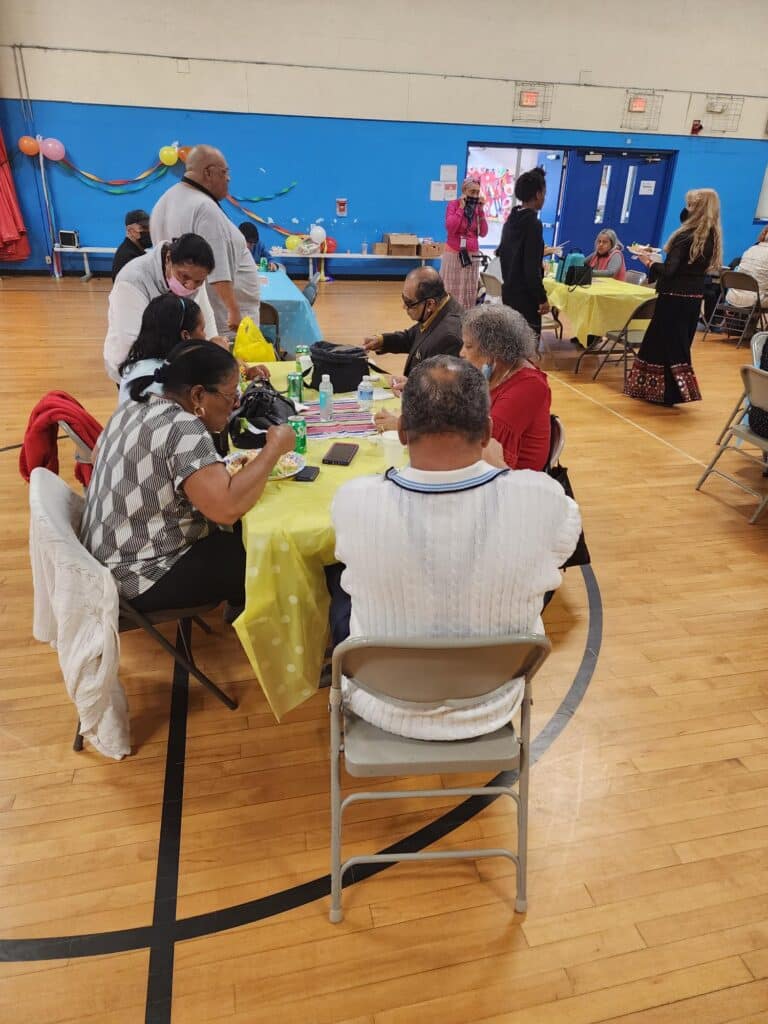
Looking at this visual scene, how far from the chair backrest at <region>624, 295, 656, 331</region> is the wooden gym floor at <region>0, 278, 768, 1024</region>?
147 inches

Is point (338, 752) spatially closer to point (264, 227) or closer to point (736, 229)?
point (264, 227)

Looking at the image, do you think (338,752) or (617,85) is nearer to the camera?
(338,752)

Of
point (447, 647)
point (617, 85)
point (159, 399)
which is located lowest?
point (447, 647)

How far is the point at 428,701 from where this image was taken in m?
1.54

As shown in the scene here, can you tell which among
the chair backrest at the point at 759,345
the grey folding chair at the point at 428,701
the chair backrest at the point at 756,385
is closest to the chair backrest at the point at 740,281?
the chair backrest at the point at 759,345

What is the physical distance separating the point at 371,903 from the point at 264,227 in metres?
11.0

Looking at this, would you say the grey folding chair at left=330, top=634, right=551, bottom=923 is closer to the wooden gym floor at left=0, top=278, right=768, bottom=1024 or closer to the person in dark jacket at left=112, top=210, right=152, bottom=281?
the wooden gym floor at left=0, top=278, right=768, bottom=1024

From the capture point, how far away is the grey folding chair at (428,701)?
1418mm

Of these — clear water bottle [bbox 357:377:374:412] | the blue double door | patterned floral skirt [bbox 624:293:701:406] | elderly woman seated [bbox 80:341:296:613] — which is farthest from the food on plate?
the blue double door

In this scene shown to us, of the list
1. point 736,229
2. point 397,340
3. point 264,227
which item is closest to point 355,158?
point 264,227

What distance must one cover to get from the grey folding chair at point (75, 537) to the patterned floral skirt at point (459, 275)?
5747 millimetres

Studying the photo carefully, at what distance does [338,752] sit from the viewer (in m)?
1.70

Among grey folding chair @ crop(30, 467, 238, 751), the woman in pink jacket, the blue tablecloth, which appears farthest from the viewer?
the woman in pink jacket

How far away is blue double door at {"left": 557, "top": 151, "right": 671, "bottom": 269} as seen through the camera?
462 inches
